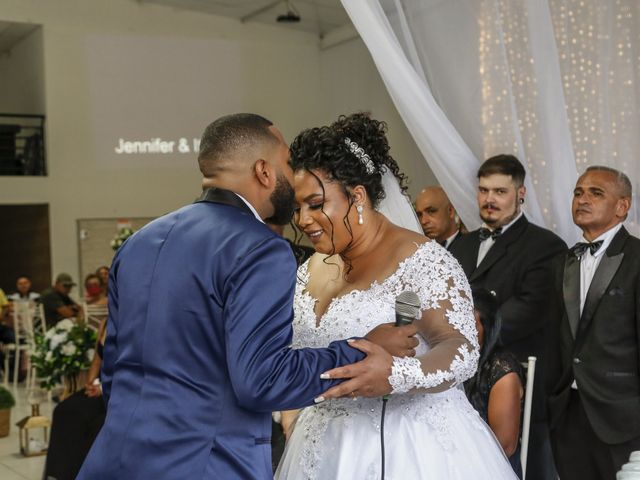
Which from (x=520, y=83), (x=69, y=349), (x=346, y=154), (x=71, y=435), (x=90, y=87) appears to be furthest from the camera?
(x=90, y=87)

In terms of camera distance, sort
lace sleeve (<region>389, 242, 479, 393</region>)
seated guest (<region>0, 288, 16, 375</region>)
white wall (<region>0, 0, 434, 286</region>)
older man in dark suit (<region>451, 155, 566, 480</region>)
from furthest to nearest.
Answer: white wall (<region>0, 0, 434, 286</region>) → seated guest (<region>0, 288, 16, 375</region>) → older man in dark suit (<region>451, 155, 566, 480</region>) → lace sleeve (<region>389, 242, 479, 393</region>)

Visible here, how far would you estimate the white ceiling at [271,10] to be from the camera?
1518cm

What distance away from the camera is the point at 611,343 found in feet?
11.5

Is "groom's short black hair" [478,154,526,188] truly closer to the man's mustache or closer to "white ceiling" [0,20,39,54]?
the man's mustache

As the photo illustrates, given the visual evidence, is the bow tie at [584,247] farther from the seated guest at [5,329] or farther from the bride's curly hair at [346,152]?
the seated guest at [5,329]

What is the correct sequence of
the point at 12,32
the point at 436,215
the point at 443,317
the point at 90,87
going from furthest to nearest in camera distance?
the point at 12,32 < the point at 90,87 < the point at 436,215 < the point at 443,317

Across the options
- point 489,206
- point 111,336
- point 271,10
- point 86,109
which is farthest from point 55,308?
point 111,336

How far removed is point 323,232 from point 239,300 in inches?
26.2

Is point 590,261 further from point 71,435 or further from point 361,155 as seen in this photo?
point 71,435

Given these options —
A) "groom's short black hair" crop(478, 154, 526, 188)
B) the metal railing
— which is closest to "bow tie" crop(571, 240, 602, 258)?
"groom's short black hair" crop(478, 154, 526, 188)

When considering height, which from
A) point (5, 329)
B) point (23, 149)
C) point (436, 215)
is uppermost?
point (23, 149)

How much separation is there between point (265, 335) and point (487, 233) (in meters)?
2.45

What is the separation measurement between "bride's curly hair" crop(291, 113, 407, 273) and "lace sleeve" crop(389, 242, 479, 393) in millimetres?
239

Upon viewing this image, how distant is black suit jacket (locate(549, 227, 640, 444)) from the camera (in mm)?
3471
